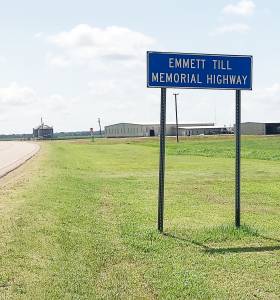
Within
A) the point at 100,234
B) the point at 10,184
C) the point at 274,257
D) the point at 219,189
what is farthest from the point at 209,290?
the point at 10,184

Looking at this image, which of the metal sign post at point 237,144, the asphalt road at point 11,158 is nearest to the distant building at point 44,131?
the asphalt road at point 11,158

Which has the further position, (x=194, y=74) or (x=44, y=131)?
(x=44, y=131)

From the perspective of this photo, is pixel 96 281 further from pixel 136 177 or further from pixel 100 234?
pixel 136 177

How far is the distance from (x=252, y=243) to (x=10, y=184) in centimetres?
1109

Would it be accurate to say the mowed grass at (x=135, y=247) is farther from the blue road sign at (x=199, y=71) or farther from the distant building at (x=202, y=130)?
the distant building at (x=202, y=130)

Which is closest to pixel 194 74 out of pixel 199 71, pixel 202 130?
pixel 199 71

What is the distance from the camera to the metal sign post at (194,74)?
29.8 feet

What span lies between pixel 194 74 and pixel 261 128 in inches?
5340

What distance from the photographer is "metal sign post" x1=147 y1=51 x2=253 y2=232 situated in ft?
29.8

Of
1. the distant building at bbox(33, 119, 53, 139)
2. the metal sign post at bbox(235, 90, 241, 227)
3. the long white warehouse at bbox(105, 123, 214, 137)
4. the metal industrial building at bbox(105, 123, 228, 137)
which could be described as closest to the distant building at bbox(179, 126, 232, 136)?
the metal industrial building at bbox(105, 123, 228, 137)

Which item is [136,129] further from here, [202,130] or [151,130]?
[202,130]

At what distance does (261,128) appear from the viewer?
14088 cm

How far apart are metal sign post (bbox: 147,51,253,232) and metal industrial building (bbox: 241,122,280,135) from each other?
134 meters

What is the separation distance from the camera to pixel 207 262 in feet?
23.0
